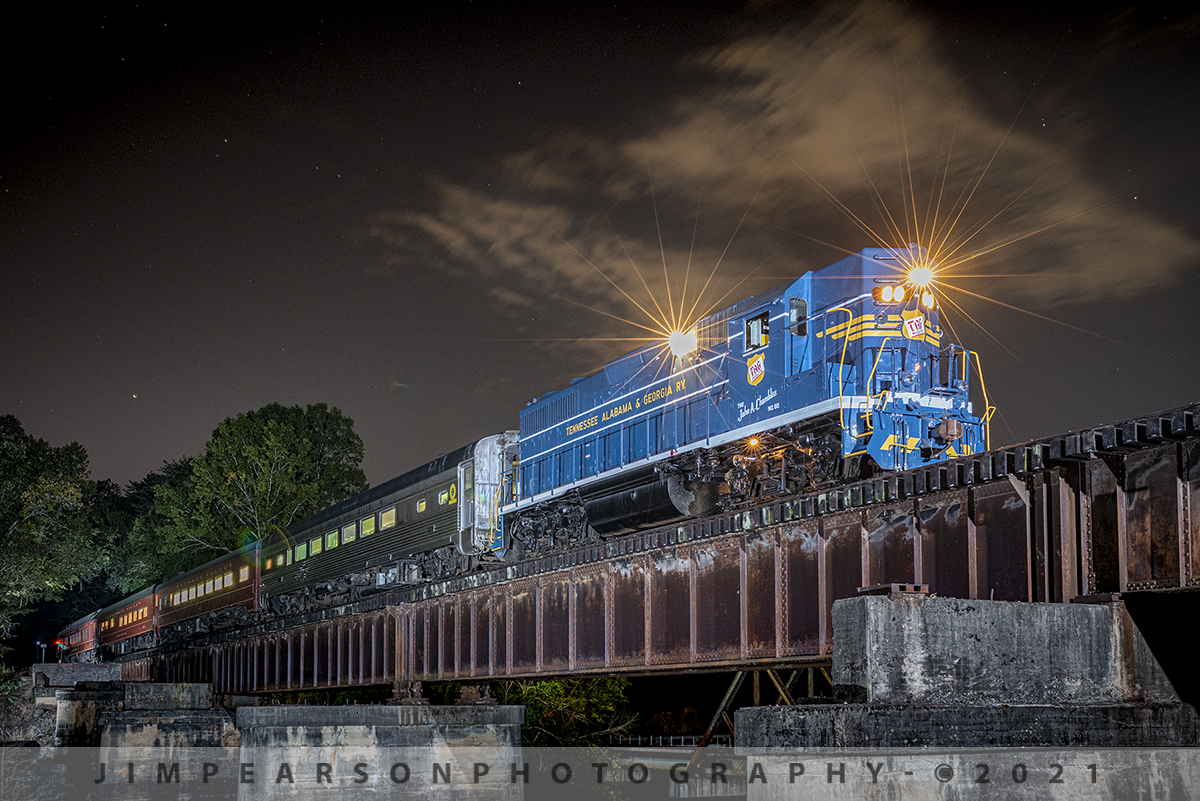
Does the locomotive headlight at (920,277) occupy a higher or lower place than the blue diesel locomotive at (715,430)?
higher

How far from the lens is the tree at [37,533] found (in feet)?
153

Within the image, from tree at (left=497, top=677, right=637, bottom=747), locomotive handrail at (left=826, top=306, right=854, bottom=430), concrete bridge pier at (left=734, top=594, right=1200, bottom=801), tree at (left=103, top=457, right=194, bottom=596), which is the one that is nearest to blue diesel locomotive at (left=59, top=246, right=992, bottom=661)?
locomotive handrail at (left=826, top=306, right=854, bottom=430)

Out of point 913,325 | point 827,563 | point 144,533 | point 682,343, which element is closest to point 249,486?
point 144,533

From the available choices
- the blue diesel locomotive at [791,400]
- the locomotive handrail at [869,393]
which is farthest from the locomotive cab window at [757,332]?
the locomotive handrail at [869,393]

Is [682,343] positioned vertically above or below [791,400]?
above

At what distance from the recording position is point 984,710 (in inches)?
351

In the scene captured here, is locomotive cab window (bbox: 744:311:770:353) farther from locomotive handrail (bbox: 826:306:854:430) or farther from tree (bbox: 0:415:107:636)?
tree (bbox: 0:415:107:636)

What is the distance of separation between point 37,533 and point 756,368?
1590 inches

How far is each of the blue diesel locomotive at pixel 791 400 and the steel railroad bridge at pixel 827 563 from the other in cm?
316

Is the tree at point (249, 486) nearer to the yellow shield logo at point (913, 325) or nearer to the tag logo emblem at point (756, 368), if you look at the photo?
the tag logo emblem at point (756, 368)

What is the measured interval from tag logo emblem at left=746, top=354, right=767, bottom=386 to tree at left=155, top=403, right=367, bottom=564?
5863cm

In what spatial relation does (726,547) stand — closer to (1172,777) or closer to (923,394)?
(923,394)

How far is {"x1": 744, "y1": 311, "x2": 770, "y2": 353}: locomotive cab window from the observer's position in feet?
65.6

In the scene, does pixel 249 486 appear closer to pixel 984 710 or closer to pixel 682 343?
pixel 682 343
